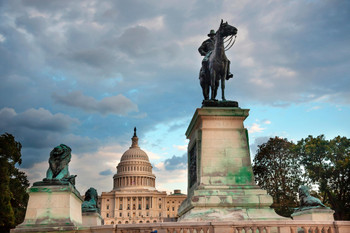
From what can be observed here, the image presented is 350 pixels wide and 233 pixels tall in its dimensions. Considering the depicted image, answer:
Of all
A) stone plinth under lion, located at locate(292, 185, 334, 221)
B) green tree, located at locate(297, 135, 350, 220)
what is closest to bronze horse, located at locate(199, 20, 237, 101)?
stone plinth under lion, located at locate(292, 185, 334, 221)

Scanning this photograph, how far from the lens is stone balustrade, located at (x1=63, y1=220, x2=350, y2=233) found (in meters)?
8.59

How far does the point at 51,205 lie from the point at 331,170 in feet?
107

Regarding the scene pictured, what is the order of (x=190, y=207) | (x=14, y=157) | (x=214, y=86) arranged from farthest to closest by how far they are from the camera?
(x=14, y=157), (x=214, y=86), (x=190, y=207)

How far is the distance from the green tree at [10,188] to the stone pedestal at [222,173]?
2327 centimetres

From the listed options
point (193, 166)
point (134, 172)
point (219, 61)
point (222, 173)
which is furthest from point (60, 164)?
point (134, 172)

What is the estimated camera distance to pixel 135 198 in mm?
153125

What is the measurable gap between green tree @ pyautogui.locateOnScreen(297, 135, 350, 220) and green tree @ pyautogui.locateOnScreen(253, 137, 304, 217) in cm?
164

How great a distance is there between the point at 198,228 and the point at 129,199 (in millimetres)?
149391

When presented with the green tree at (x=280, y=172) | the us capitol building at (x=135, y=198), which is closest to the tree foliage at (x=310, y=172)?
the green tree at (x=280, y=172)

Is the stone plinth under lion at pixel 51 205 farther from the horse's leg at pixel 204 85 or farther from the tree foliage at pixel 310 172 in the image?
the tree foliage at pixel 310 172

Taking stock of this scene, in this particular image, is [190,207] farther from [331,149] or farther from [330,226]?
[331,149]

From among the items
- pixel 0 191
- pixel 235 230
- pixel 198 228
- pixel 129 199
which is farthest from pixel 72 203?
pixel 129 199

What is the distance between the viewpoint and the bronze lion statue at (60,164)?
11.6 metres

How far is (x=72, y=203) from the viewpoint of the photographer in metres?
11.4
